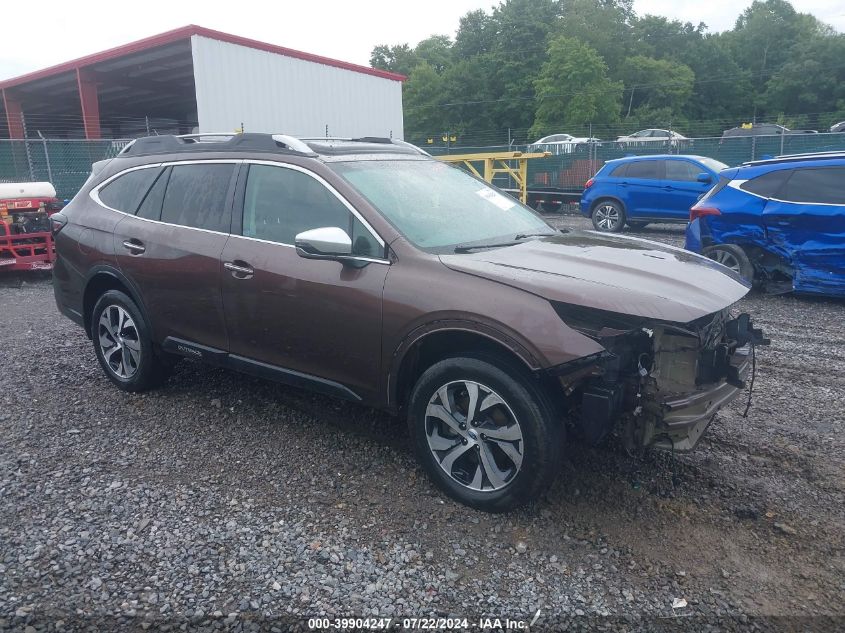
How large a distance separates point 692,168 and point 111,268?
39.4 ft

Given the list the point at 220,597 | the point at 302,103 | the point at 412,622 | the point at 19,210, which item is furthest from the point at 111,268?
the point at 302,103

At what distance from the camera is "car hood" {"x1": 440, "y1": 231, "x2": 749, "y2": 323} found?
121 inches

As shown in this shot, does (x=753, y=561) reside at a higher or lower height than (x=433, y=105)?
lower

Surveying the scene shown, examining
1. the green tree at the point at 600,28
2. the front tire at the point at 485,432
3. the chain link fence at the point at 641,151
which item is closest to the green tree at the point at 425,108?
the green tree at the point at 600,28

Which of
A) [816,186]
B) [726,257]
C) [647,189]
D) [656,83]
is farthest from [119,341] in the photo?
[656,83]

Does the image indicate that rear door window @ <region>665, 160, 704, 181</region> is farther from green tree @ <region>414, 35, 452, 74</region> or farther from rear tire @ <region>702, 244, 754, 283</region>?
green tree @ <region>414, 35, 452, 74</region>

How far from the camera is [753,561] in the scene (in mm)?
3033

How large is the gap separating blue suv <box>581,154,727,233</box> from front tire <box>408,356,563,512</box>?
11290 millimetres

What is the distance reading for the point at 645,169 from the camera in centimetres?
1441

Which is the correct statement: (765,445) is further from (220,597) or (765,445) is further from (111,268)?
(111,268)

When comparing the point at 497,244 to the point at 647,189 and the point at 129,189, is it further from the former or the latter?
the point at 647,189

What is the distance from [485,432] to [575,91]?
54.6 meters

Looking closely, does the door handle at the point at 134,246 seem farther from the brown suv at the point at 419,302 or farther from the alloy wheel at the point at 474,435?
the alloy wheel at the point at 474,435

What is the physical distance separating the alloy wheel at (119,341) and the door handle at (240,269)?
3.89 ft
